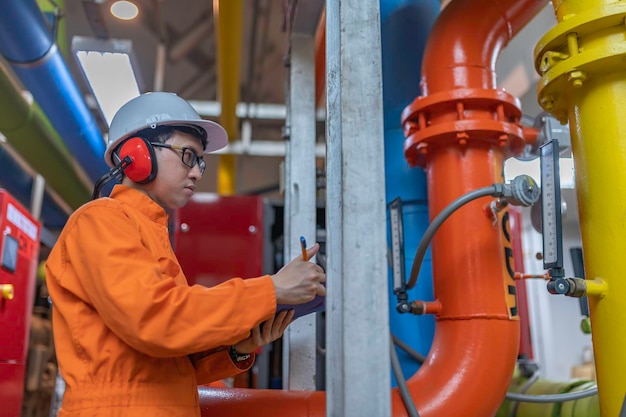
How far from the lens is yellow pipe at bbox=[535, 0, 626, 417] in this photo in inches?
47.0

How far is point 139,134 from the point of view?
1.32 metres

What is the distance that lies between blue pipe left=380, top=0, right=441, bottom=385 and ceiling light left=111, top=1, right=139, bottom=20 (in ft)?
4.56

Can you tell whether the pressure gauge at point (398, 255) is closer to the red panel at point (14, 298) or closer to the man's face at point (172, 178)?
the man's face at point (172, 178)

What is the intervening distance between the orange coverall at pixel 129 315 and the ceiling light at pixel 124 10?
203 cm

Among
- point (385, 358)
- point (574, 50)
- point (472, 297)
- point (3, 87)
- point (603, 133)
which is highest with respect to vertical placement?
point (3, 87)

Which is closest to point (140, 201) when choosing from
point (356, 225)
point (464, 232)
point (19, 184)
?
point (356, 225)

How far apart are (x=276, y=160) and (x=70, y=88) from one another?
341cm

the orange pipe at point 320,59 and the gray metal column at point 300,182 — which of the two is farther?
the orange pipe at point 320,59

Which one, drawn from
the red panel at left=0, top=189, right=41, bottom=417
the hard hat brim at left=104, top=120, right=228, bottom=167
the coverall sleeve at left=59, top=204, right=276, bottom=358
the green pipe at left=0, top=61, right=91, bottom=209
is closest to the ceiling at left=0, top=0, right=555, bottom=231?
the green pipe at left=0, top=61, right=91, bottom=209

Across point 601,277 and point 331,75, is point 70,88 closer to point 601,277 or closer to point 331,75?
point 331,75

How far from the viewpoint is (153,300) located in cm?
95

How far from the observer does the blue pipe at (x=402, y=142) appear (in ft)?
6.10

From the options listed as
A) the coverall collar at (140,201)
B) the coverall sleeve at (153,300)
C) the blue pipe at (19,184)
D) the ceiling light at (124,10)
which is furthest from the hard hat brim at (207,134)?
the blue pipe at (19,184)

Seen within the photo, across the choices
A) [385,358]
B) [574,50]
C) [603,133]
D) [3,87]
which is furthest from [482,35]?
[3,87]
